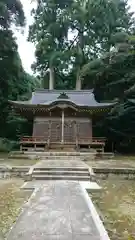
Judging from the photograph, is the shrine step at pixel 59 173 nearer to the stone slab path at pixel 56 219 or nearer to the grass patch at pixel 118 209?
the grass patch at pixel 118 209

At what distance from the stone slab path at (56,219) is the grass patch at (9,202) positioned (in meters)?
0.25

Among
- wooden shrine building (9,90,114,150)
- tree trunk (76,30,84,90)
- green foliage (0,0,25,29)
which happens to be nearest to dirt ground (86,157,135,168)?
wooden shrine building (9,90,114,150)

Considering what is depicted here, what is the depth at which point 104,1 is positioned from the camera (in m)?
28.6

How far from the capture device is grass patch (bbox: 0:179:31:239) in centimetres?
395

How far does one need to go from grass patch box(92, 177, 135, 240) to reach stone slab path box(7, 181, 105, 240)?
0.37 metres

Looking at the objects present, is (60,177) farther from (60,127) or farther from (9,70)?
(9,70)

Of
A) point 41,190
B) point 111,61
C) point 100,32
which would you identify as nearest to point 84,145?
point 111,61

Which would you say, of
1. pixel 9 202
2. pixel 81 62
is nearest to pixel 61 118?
pixel 81 62

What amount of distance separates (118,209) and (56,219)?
169 centimetres

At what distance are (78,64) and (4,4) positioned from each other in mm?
12963

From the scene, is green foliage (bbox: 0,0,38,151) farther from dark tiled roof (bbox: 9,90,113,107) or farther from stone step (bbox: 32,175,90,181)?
stone step (bbox: 32,175,90,181)

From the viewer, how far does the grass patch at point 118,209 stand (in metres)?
3.78

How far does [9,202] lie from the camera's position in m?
5.33

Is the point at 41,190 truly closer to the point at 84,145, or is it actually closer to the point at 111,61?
the point at 84,145
